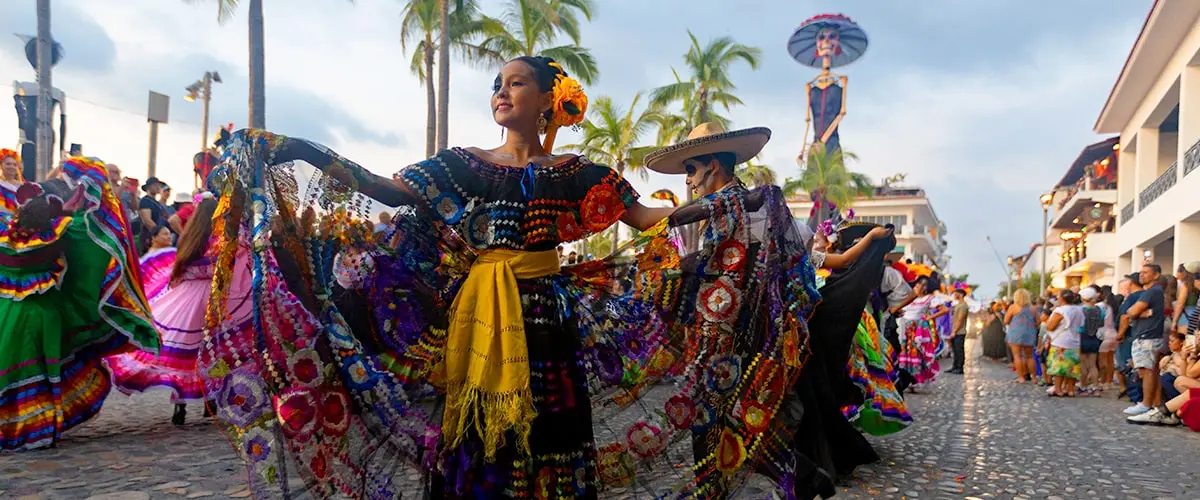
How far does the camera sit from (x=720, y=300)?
112 inches

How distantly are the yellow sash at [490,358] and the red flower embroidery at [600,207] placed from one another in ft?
0.89

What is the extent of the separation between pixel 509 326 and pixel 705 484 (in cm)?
99

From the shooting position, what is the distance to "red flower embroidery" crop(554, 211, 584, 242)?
2.59m

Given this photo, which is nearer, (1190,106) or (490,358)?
(490,358)

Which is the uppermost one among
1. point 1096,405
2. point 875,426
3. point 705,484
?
point 705,484

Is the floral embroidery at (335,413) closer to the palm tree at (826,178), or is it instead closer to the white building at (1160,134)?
the white building at (1160,134)

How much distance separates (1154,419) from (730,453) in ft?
25.7

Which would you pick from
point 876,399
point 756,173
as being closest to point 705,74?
point 756,173

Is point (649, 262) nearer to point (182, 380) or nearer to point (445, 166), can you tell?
point (445, 166)

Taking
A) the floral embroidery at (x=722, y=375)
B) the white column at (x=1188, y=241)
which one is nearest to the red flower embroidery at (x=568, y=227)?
the floral embroidery at (x=722, y=375)

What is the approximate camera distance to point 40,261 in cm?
507

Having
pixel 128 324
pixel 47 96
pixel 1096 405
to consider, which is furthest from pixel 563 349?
pixel 47 96

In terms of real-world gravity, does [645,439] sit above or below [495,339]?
below

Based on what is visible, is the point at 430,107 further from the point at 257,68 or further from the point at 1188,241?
the point at 1188,241
